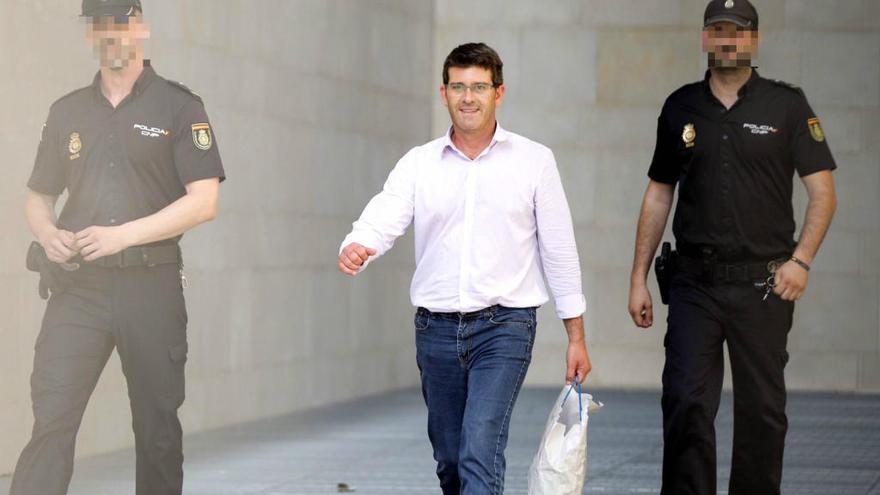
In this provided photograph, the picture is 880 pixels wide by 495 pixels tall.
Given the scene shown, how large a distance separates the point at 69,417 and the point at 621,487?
3565 mm

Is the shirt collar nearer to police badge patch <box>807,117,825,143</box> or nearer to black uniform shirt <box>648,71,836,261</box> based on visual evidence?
black uniform shirt <box>648,71,836,261</box>

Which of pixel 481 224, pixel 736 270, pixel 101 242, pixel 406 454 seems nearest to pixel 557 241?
pixel 481 224

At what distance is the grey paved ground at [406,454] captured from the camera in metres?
8.67

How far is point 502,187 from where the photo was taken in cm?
587

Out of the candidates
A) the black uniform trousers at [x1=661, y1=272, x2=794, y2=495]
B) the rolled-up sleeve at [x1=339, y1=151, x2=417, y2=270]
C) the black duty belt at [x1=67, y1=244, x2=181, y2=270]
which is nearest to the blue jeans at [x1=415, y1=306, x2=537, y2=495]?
the rolled-up sleeve at [x1=339, y1=151, x2=417, y2=270]

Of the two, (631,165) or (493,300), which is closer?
(493,300)

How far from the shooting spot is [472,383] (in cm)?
582

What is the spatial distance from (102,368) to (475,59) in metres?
1.65

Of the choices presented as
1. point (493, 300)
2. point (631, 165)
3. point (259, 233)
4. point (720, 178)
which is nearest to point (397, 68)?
point (631, 165)

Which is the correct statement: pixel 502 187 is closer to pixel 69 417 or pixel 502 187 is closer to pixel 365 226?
pixel 365 226

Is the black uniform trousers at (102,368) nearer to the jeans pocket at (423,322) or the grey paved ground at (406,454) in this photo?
the jeans pocket at (423,322)

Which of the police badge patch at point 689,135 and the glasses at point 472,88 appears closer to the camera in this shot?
the glasses at point 472,88

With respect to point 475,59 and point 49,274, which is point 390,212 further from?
point 49,274

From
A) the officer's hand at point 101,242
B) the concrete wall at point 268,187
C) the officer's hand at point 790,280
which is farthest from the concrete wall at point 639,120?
the officer's hand at point 101,242
